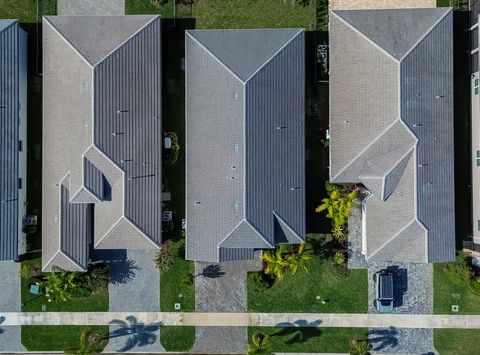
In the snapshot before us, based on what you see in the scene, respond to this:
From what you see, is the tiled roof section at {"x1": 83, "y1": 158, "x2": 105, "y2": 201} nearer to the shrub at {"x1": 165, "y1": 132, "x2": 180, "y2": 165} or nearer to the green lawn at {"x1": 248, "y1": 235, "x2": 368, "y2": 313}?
the shrub at {"x1": 165, "y1": 132, "x2": 180, "y2": 165}

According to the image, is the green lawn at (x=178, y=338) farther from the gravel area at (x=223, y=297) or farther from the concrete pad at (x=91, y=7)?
the concrete pad at (x=91, y=7)

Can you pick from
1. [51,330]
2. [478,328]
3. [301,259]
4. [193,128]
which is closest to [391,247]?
[301,259]

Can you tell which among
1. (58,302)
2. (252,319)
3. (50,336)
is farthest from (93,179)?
(252,319)

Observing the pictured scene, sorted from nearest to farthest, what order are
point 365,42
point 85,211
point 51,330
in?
point 365,42 → point 85,211 → point 51,330

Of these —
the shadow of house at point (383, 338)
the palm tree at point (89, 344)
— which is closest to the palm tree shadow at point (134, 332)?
the palm tree at point (89, 344)

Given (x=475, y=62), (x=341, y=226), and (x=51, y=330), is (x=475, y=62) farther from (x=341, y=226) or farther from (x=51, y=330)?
(x=51, y=330)

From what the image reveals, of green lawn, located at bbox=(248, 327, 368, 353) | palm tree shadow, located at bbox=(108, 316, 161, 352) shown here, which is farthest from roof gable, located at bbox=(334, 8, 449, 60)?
palm tree shadow, located at bbox=(108, 316, 161, 352)
